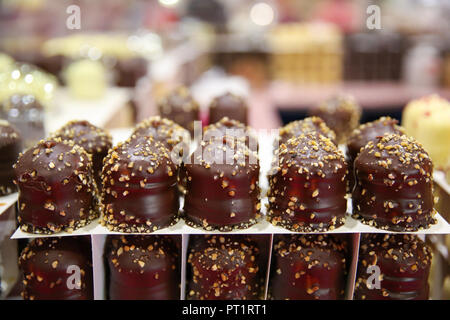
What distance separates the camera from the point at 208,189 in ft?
5.18

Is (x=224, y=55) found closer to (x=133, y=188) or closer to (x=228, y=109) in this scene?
(x=228, y=109)

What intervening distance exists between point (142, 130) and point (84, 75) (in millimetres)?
2303

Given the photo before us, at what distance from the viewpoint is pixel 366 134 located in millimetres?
1892

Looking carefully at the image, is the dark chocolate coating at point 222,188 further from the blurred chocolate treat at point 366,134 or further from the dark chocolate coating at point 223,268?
the blurred chocolate treat at point 366,134

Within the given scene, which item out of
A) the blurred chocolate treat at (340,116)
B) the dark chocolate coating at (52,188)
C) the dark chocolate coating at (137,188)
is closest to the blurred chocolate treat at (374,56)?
the blurred chocolate treat at (340,116)

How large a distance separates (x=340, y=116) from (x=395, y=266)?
2.97 ft

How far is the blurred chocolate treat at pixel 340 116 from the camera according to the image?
2332mm

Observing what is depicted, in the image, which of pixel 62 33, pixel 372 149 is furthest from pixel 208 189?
pixel 62 33

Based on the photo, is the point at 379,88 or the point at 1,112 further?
the point at 379,88

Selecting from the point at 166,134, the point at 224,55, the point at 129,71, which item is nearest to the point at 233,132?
Result: the point at 166,134

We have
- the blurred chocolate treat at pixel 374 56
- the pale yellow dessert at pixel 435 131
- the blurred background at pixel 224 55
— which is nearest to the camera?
the pale yellow dessert at pixel 435 131

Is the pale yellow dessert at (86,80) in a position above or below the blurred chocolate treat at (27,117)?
above

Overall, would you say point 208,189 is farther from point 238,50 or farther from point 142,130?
point 238,50
